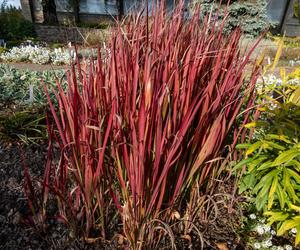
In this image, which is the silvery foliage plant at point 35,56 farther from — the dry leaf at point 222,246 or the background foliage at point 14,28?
the dry leaf at point 222,246

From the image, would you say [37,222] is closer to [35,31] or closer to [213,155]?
[213,155]

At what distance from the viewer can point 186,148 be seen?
1.25m

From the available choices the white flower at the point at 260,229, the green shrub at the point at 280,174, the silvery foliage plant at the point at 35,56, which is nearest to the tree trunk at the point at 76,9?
the silvery foliage plant at the point at 35,56

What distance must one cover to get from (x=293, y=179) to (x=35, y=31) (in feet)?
38.5

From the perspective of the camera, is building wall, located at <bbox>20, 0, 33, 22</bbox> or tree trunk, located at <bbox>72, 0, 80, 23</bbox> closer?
building wall, located at <bbox>20, 0, 33, 22</bbox>

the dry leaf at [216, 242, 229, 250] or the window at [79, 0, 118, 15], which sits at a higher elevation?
the window at [79, 0, 118, 15]

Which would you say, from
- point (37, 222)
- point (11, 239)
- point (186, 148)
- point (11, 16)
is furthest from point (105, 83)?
point (11, 16)

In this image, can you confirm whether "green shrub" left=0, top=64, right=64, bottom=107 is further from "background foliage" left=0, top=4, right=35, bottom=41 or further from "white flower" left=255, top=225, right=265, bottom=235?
"background foliage" left=0, top=4, right=35, bottom=41

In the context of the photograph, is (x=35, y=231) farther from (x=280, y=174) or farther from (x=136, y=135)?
(x=280, y=174)

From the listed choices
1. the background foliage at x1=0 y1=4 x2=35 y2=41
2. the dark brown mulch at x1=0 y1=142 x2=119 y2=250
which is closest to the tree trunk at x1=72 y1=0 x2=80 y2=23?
the background foliage at x1=0 y1=4 x2=35 y2=41

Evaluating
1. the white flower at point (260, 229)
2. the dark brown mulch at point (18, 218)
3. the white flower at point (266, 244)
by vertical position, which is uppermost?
the dark brown mulch at point (18, 218)

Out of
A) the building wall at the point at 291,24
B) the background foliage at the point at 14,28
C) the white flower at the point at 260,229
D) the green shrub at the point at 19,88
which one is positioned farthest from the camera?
the building wall at the point at 291,24

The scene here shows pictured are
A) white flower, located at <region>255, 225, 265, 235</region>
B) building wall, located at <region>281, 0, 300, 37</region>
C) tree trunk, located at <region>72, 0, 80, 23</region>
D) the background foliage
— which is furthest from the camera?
building wall, located at <region>281, 0, 300, 37</region>

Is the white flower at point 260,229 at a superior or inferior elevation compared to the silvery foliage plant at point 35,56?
superior
